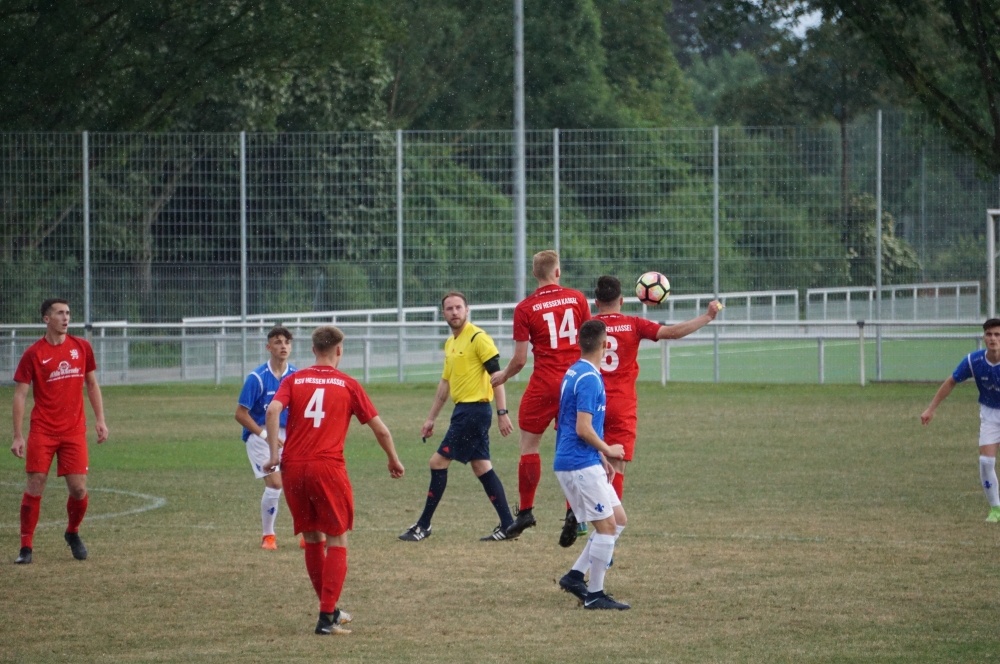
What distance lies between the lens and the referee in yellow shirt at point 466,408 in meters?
10.9

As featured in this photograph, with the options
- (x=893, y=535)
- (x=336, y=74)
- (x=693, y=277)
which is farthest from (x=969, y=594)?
(x=336, y=74)

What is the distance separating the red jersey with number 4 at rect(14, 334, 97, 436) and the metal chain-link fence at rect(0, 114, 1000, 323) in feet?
53.4

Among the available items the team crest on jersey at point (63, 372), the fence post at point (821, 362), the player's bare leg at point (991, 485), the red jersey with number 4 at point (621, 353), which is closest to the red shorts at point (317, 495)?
the red jersey with number 4 at point (621, 353)

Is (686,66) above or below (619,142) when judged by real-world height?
above

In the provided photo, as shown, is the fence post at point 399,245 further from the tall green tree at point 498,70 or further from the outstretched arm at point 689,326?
the tall green tree at point 498,70

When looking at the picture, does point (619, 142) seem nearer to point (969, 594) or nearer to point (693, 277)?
point (693, 277)

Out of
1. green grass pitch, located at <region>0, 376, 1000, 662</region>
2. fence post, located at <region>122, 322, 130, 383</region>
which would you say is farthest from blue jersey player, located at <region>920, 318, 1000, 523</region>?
fence post, located at <region>122, 322, 130, 383</region>

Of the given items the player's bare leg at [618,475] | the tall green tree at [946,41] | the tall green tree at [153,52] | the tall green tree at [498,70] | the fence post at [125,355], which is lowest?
the player's bare leg at [618,475]

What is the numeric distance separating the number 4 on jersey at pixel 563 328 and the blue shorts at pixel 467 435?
2.73 feet

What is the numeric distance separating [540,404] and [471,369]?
2.65 ft

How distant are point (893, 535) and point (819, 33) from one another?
41.9 metres

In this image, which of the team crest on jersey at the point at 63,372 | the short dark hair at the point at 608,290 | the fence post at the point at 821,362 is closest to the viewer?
the short dark hair at the point at 608,290

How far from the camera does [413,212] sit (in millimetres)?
26969

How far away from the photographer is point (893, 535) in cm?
1066
